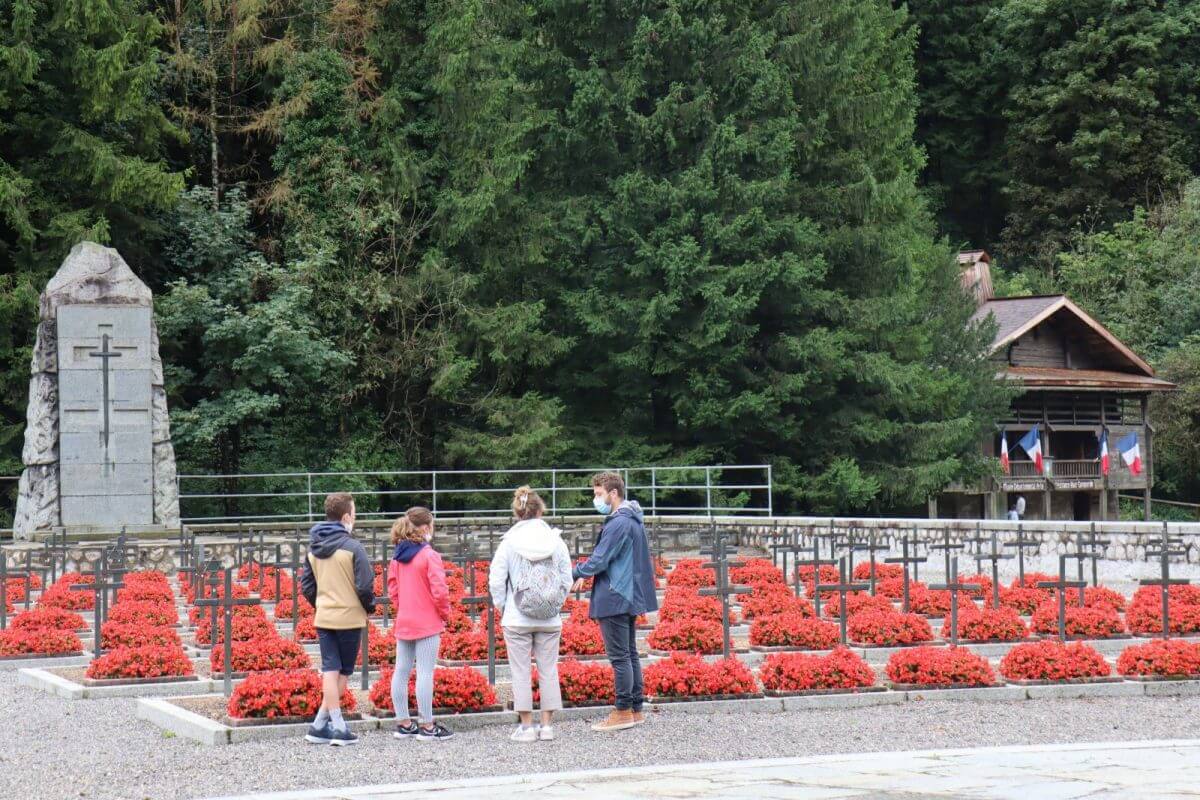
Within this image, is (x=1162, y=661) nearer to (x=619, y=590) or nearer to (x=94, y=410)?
(x=619, y=590)

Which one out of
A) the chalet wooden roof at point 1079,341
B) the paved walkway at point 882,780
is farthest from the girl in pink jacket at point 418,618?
the chalet wooden roof at point 1079,341

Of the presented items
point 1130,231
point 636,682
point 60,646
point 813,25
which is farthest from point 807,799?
point 1130,231

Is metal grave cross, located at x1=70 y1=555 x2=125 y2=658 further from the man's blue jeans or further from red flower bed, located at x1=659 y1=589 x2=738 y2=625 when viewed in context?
red flower bed, located at x1=659 y1=589 x2=738 y2=625

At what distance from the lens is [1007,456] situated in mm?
40469

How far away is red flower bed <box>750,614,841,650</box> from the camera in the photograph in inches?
549

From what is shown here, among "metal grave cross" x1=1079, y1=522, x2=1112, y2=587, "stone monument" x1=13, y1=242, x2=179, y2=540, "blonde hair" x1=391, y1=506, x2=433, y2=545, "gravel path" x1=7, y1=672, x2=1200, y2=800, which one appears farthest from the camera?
"stone monument" x1=13, y1=242, x2=179, y2=540

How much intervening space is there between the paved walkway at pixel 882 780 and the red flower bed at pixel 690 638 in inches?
179

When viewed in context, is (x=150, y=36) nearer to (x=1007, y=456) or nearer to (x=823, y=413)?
(x=823, y=413)

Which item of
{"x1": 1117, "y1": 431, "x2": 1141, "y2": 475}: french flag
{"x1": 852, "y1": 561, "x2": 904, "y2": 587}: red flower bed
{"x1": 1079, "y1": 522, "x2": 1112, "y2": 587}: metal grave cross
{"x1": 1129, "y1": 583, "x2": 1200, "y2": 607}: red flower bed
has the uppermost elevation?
{"x1": 1117, "y1": 431, "x2": 1141, "y2": 475}: french flag

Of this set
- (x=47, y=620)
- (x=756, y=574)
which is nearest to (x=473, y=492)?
(x=756, y=574)

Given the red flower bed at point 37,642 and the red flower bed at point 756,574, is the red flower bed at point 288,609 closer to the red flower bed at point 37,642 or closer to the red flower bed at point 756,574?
the red flower bed at point 37,642

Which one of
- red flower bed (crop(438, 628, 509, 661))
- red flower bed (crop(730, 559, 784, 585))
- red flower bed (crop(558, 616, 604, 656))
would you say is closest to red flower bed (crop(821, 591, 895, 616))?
red flower bed (crop(730, 559, 784, 585))

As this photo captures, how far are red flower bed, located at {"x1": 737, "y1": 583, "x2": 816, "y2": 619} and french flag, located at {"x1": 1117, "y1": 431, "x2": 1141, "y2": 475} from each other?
91.5 feet

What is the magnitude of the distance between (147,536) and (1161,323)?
35508 millimetres
